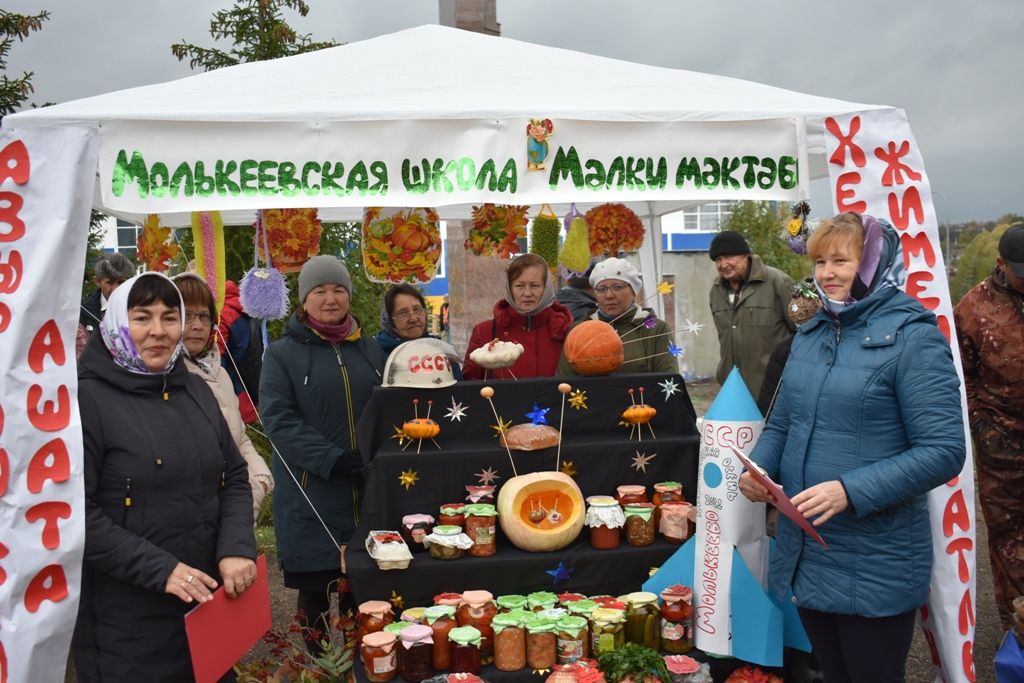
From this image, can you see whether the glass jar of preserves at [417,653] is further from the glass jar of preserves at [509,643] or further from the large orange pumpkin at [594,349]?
the large orange pumpkin at [594,349]

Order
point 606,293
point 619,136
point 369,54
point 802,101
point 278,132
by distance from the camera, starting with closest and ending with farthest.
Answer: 1. point 278,132
2. point 619,136
3. point 802,101
4. point 369,54
5. point 606,293

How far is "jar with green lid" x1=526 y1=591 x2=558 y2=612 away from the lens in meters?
2.84

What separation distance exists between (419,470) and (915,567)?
66.5 inches

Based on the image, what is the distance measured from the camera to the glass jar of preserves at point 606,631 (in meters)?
2.77

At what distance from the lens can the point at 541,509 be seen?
3006 millimetres

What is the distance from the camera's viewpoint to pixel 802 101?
320cm

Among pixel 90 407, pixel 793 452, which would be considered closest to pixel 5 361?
pixel 90 407

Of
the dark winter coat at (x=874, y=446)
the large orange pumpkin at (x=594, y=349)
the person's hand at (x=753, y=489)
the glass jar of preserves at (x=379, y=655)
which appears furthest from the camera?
the large orange pumpkin at (x=594, y=349)

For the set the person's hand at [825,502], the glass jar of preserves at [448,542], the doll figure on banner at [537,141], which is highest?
the doll figure on banner at [537,141]

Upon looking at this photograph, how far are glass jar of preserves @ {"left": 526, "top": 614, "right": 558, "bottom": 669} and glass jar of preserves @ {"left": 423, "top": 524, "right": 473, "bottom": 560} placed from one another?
353 millimetres

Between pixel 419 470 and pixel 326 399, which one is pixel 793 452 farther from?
pixel 326 399

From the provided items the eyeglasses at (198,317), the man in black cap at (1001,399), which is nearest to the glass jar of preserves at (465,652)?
the eyeglasses at (198,317)

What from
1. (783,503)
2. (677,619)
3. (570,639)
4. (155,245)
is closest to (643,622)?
(677,619)

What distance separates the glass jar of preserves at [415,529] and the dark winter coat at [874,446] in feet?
4.23
